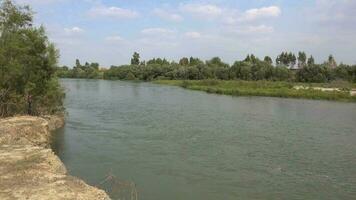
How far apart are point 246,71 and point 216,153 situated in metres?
91.1

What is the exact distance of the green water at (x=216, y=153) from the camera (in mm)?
19422

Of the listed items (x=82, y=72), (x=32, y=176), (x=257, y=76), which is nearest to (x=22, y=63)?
(x=32, y=176)

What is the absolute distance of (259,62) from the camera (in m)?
119

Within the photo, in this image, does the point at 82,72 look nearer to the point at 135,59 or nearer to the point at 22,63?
the point at 135,59

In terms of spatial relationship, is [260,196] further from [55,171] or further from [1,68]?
[1,68]

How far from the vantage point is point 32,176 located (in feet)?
46.2

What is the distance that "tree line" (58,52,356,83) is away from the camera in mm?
106875

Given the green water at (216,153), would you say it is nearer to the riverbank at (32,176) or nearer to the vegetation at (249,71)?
the riverbank at (32,176)

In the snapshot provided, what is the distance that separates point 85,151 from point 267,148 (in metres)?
11.4

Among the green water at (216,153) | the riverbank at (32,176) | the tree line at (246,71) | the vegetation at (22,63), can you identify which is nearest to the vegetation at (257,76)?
the tree line at (246,71)

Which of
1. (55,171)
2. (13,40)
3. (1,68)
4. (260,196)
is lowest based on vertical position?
(260,196)

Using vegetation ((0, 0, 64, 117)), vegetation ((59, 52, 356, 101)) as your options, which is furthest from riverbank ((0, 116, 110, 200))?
vegetation ((59, 52, 356, 101))

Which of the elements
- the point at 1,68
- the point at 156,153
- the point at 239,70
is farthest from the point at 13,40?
the point at 239,70

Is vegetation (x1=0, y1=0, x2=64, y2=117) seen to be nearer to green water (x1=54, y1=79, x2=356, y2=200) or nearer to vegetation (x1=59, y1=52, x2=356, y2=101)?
green water (x1=54, y1=79, x2=356, y2=200)
